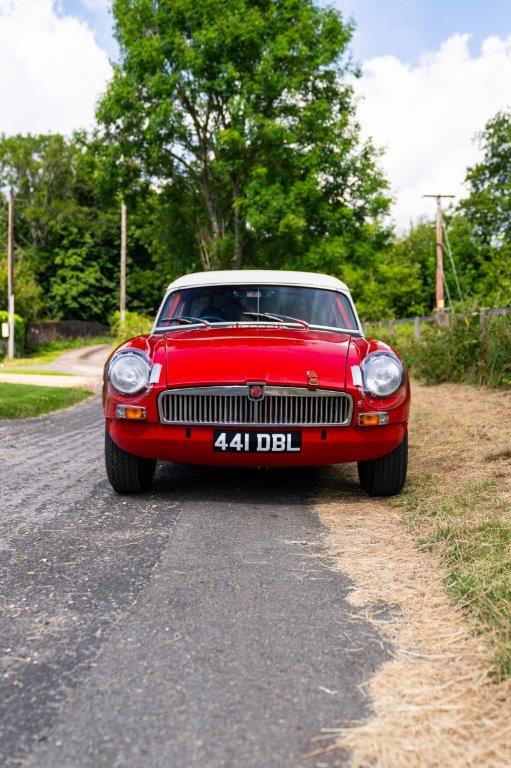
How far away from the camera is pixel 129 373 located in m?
4.24

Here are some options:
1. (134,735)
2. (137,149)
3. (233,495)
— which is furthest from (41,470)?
(137,149)

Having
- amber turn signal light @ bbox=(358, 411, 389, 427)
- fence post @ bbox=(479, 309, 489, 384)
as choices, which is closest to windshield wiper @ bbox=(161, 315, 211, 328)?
amber turn signal light @ bbox=(358, 411, 389, 427)

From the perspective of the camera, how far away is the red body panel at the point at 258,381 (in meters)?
4.12

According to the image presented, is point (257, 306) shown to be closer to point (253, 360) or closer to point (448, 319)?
point (253, 360)

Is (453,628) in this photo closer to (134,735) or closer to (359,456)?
(134,735)

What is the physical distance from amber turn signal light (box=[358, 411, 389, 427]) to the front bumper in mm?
36

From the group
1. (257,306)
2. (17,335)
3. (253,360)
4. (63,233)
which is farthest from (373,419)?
(63,233)

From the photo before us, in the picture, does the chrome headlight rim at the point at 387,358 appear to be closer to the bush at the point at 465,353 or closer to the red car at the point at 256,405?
the red car at the point at 256,405

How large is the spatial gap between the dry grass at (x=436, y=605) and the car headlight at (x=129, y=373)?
1258 mm

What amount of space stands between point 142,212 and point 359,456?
28614 mm

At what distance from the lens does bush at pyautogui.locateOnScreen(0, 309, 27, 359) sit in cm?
3108

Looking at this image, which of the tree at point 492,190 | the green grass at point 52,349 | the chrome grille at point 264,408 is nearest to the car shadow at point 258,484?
the chrome grille at point 264,408

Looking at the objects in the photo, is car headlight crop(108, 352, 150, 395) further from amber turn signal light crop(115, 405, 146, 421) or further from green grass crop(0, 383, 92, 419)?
green grass crop(0, 383, 92, 419)

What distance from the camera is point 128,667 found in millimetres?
2082
